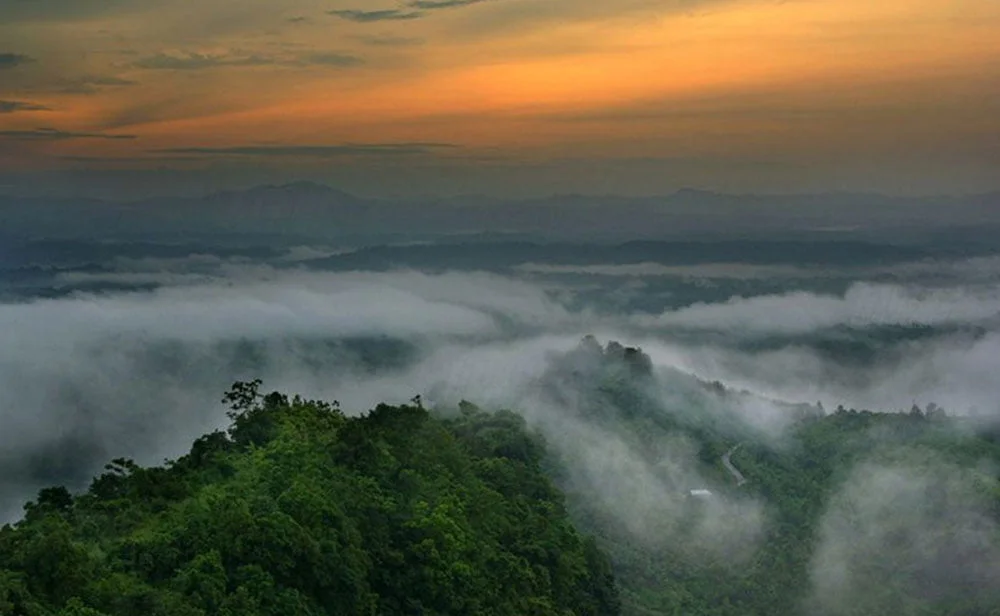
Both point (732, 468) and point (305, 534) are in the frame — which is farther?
point (732, 468)

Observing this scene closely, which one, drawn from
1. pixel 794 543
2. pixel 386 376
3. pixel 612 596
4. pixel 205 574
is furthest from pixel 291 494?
pixel 386 376

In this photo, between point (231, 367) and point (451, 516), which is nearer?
point (451, 516)

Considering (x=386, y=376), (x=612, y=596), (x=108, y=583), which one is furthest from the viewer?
(x=386, y=376)

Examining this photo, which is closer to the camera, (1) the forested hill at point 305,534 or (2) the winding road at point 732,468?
(1) the forested hill at point 305,534

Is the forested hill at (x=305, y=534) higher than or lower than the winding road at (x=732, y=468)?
higher

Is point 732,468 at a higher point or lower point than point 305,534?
lower

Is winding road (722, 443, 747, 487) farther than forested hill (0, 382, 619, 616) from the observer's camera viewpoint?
Yes

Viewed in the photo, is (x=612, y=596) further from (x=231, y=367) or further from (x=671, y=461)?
(x=231, y=367)

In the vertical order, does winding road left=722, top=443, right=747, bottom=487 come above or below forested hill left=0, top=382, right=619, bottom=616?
below
